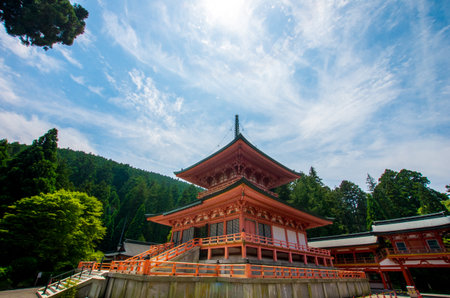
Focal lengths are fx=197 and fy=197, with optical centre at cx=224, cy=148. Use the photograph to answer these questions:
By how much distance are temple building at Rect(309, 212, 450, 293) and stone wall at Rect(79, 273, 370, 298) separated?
21391 mm

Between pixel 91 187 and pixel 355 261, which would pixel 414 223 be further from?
pixel 91 187

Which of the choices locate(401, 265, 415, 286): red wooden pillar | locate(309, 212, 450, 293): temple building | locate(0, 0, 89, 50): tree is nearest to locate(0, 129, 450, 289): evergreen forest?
locate(309, 212, 450, 293): temple building

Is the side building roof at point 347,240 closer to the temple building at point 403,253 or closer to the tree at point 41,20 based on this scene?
the temple building at point 403,253

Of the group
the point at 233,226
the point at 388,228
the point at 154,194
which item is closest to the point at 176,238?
the point at 233,226

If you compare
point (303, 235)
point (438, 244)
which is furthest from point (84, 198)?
point (438, 244)

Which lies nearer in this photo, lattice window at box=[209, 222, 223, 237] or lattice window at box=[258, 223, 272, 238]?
lattice window at box=[258, 223, 272, 238]

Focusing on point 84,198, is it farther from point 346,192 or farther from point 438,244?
point 346,192

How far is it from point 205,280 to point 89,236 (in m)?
21.7

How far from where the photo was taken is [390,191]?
57.5m

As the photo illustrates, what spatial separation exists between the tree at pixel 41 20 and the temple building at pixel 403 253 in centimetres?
3901

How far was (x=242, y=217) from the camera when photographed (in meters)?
14.9

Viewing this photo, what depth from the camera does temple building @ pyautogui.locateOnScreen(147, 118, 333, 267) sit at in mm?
14297

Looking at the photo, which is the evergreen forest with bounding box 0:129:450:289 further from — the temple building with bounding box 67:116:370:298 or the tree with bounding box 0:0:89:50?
the tree with bounding box 0:0:89:50

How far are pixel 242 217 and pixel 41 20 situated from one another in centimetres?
1913
